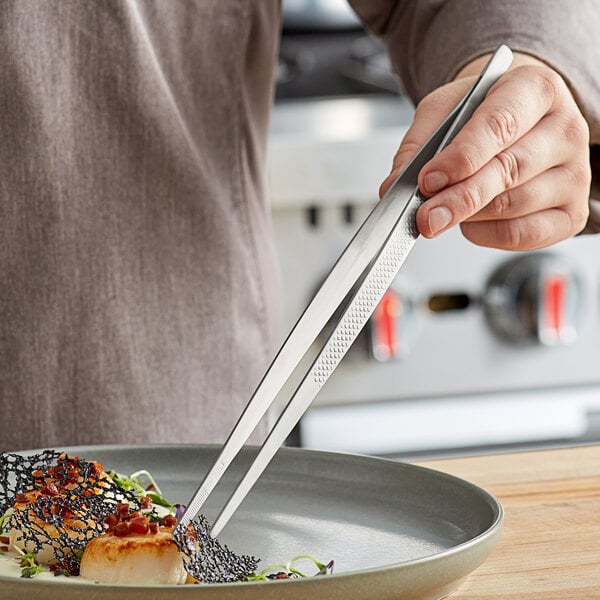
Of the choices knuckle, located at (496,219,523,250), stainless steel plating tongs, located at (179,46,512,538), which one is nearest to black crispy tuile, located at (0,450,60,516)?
stainless steel plating tongs, located at (179,46,512,538)

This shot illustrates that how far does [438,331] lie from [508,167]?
0.84 meters

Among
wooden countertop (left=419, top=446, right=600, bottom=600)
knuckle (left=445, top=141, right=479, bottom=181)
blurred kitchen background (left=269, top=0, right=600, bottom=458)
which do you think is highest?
knuckle (left=445, top=141, right=479, bottom=181)

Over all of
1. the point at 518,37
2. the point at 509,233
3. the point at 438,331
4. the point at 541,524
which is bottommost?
the point at 438,331

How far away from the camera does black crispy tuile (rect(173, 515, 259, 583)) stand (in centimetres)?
51

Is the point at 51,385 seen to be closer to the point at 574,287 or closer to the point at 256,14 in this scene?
the point at 256,14

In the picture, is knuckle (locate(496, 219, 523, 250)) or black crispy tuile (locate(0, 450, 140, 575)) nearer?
black crispy tuile (locate(0, 450, 140, 575))

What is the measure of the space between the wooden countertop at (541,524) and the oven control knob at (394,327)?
604mm

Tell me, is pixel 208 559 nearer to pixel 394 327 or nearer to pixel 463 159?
pixel 463 159

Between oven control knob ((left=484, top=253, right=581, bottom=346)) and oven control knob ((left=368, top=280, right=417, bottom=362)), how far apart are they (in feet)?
0.37

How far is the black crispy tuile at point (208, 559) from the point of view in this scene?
51cm

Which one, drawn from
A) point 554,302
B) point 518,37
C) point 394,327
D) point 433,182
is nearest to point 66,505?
point 433,182

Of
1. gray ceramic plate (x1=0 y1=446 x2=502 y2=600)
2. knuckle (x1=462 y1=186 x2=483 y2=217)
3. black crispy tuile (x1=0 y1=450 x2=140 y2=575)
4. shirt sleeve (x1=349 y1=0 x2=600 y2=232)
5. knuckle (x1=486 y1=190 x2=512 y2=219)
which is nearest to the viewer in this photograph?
gray ceramic plate (x1=0 y1=446 x2=502 y2=600)

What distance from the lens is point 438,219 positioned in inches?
24.3

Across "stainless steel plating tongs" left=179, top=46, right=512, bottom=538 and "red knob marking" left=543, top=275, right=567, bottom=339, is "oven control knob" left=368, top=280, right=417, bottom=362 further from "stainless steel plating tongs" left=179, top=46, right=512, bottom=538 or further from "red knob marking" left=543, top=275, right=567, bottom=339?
"stainless steel plating tongs" left=179, top=46, right=512, bottom=538
